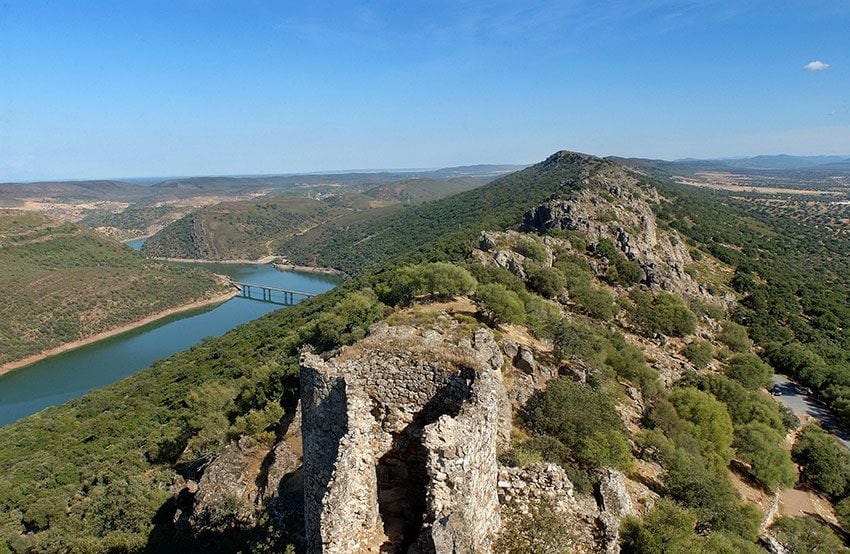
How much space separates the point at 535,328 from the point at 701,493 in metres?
13.0

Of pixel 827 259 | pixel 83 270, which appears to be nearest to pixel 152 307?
pixel 83 270

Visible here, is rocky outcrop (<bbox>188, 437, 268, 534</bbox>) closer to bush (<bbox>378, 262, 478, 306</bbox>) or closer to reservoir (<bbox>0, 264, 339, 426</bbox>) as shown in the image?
bush (<bbox>378, 262, 478, 306</bbox>)

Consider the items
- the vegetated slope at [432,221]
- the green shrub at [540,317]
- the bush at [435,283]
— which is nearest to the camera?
the green shrub at [540,317]

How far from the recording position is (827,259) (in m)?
103

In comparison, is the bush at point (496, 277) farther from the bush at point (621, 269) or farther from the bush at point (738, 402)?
the bush at point (621, 269)

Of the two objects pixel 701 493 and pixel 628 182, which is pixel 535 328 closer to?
pixel 701 493

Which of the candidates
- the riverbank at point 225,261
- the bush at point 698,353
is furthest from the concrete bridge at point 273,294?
the bush at point 698,353

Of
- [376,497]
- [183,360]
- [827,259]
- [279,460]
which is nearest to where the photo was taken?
[376,497]

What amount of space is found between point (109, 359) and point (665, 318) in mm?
92654

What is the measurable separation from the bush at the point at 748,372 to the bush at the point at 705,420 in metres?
13.3

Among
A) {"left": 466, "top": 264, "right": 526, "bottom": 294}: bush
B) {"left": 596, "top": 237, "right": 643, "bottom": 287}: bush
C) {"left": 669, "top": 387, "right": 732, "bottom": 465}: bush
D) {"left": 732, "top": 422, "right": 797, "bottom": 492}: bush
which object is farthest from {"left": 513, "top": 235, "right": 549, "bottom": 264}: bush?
{"left": 732, "top": 422, "right": 797, "bottom": 492}: bush

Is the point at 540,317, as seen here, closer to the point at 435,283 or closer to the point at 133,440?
the point at 435,283

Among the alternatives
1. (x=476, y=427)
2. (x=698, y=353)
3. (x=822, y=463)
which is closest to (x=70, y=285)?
(x=698, y=353)

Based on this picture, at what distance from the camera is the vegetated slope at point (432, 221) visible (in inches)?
4839
